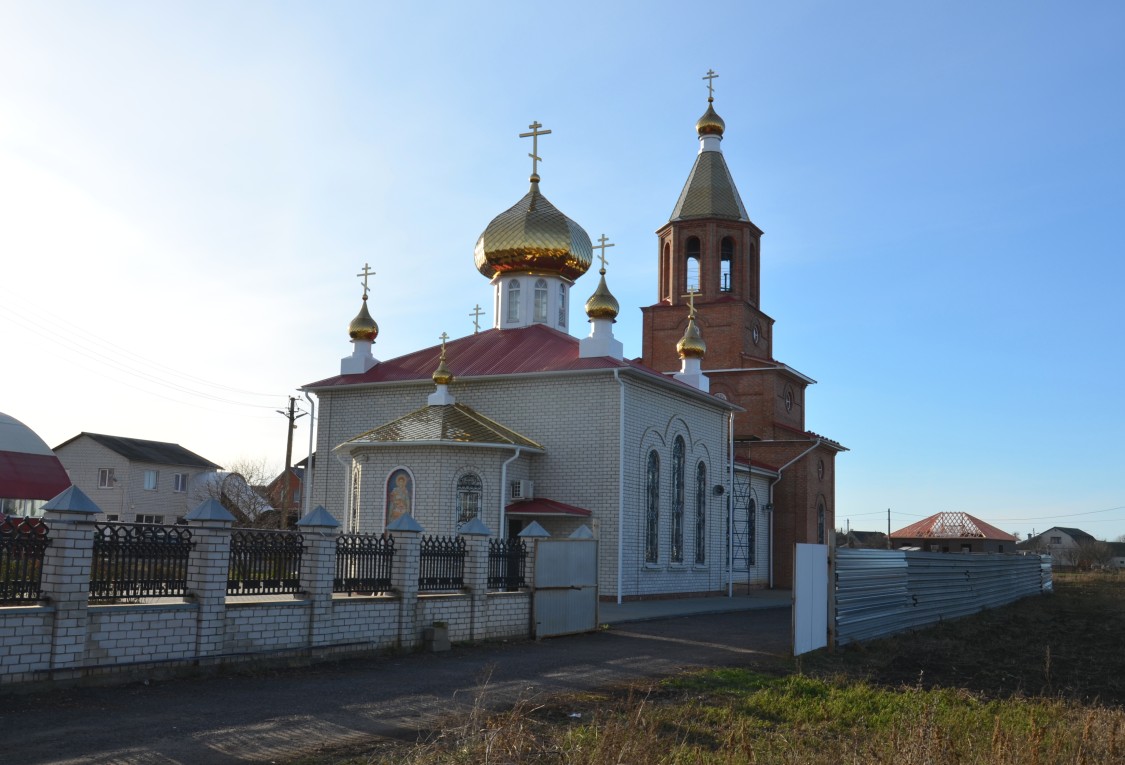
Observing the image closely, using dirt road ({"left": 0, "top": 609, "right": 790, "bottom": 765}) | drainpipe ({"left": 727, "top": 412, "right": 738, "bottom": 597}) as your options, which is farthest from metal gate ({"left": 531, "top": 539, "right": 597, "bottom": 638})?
drainpipe ({"left": 727, "top": 412, "right": 738, "bottom": 597})

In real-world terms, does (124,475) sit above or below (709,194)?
below

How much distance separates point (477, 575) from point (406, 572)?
1265 mm

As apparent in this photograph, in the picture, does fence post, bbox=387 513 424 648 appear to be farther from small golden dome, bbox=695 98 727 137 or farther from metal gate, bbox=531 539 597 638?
small golden dome, bbox=695 98 727 137

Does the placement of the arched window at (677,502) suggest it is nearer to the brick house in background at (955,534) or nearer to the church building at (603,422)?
the church building at (603,422)

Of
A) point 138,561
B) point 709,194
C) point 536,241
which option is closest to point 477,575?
point 138,561

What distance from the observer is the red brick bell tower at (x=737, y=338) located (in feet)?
100

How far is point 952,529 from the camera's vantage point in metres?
44.0

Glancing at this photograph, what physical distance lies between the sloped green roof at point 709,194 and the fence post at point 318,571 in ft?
72.4

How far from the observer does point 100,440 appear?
1666 inches

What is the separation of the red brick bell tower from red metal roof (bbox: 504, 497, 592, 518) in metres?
10.4

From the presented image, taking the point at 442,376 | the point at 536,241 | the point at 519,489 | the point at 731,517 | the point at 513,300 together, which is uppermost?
the point at 536,241

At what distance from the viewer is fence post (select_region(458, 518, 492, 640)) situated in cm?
1311

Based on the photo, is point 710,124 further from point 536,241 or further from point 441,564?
point 441,564

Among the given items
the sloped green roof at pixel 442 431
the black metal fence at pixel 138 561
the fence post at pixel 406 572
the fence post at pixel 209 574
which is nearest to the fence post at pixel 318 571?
the fence post at pixel 406 572
